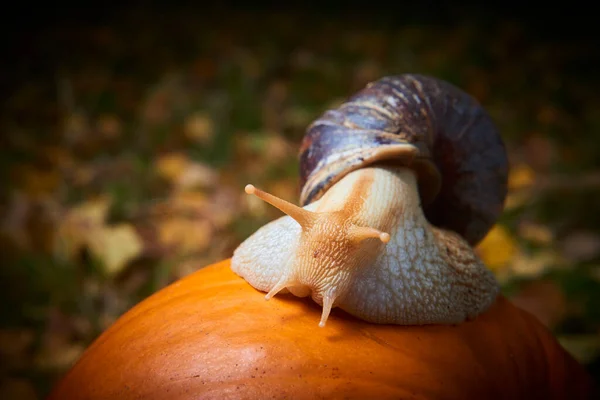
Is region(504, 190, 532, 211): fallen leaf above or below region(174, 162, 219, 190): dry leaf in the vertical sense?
above

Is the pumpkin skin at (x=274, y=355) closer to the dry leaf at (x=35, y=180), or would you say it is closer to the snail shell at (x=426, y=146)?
the snail shell at (x=426, y=146)

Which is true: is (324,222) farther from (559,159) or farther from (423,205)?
(559,159)

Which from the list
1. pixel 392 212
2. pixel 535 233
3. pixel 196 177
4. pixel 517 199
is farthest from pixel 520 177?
pixel 392 212

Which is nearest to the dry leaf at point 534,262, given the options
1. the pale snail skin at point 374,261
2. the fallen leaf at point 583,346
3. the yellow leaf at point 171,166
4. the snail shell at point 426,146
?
the fallen leaf at point 583,346

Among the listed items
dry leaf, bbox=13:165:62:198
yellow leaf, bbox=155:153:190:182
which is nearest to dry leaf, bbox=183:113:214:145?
yellow leaf, bbox=155:153:190:182

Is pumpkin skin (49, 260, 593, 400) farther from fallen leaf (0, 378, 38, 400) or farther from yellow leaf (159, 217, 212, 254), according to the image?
yellow leaf (159, 217, 212, 254)

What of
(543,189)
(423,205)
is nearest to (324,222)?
(423,205)

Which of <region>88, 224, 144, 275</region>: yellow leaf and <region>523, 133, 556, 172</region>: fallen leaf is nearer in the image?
<region>88, 224, 144, 275</region>: yellow leaf

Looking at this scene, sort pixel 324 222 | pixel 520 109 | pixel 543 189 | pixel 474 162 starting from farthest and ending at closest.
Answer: pixel 520 109 < pixel 543 189 < pixel 474 162 < pixel 324 222
